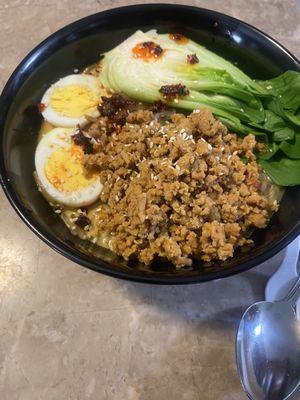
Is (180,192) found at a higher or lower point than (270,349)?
higher

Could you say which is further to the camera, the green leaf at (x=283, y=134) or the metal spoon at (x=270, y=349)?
the green leaf at (x=283, y=134)

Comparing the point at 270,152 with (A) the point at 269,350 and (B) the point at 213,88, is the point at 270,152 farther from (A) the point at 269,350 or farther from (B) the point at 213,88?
(A) the point at 269,350

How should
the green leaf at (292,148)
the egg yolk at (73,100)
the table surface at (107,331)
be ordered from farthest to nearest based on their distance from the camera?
the egg yolk at (73,100)
the green leaf at (292,148)
the table surface at (107,331)

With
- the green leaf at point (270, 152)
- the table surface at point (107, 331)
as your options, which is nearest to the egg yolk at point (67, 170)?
the table surface at point (107, 331)

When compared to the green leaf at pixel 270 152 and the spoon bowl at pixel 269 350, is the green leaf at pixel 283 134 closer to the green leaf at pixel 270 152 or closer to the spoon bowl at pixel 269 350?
the green leaf at pixel 270 152

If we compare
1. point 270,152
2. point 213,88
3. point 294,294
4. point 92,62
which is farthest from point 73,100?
point 294,294

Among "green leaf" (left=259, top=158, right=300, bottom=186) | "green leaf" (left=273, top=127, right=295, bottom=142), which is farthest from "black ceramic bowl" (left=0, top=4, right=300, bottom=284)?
"green leaf" (left=273, top=127, right=295, bottom=142)
